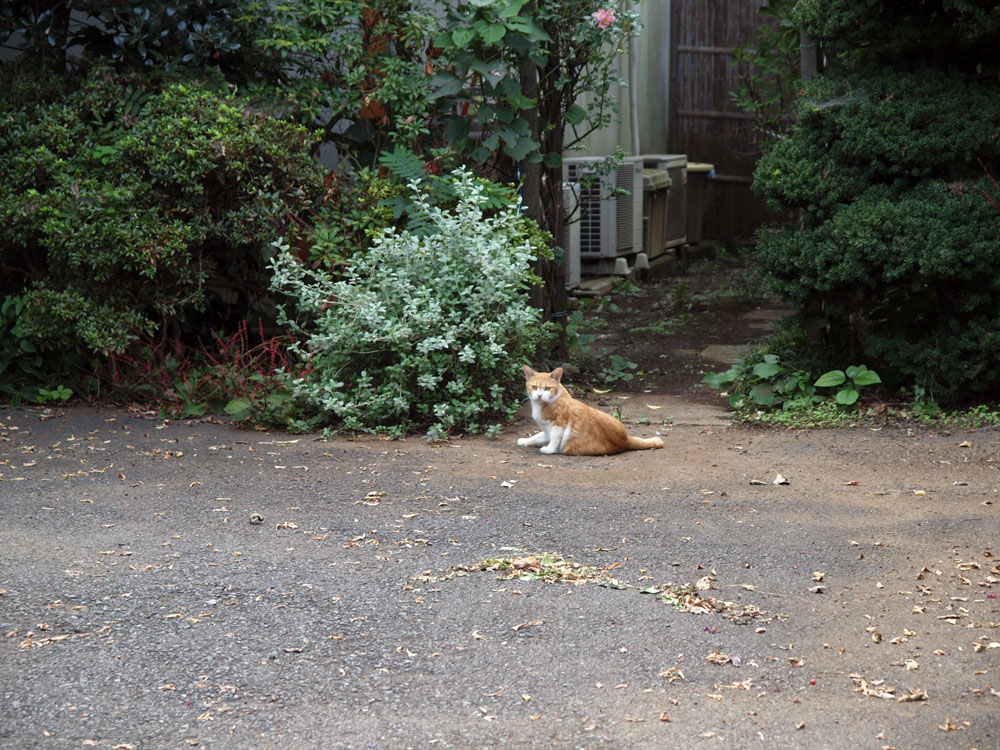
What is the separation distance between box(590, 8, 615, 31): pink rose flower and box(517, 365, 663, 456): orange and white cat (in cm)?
264

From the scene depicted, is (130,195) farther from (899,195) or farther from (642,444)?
(899,195)

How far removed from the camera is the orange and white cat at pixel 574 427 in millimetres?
5727

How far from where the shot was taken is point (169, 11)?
702 cm

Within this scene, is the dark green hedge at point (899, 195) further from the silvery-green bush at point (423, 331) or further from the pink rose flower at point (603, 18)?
the silvery-green bush at point (423, 331)

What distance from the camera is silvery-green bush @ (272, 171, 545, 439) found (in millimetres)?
6086

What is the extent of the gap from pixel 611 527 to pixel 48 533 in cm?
233

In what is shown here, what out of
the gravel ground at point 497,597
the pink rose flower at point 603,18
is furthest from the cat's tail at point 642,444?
the pink rose flower at point 603,18

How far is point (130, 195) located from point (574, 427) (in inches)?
119

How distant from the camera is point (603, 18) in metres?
6.98

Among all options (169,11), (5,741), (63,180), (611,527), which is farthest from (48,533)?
(169,11)

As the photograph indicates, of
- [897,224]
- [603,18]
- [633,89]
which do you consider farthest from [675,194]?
[897,224]

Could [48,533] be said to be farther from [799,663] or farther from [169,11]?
[169,11]

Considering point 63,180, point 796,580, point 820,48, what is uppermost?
point 820,48

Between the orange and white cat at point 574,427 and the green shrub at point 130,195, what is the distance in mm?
2102
